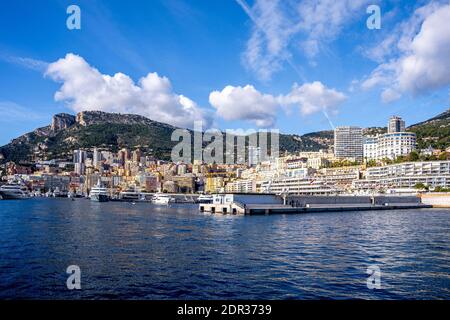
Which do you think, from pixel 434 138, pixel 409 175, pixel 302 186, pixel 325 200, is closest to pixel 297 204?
pixel 325 200

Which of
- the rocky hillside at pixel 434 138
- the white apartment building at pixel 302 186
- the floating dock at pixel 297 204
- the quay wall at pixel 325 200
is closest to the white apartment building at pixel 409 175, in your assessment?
the white apartment building at pixel 302 186

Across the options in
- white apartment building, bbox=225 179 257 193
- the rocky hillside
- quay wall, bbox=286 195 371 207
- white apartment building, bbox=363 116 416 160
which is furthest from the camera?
white apartment building, bbox=225 179 257 193

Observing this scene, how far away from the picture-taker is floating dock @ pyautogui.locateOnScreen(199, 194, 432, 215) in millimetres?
65938

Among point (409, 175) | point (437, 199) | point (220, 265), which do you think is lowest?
point (220, 265)

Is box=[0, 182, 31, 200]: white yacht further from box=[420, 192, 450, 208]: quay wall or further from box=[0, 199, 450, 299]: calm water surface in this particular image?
box=[420, 192, 450, 208]: quay wall

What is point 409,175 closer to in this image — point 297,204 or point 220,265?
point 297,204

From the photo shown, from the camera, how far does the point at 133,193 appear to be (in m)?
159

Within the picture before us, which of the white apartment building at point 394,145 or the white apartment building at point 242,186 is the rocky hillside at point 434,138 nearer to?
the white apartment building at point 394,145

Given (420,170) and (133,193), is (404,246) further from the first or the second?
(133,193)

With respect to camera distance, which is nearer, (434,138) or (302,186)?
(302,186)

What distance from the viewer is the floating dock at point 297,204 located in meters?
65.9

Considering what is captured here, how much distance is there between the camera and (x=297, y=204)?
7588cm

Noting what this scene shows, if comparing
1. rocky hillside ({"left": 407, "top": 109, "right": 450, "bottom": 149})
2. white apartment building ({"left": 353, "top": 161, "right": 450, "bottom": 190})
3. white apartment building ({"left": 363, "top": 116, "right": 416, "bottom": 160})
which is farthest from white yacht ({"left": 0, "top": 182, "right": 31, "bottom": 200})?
rocky hillside ({"left": 407, "top": 109, "right": 450, "bottom": 149})
